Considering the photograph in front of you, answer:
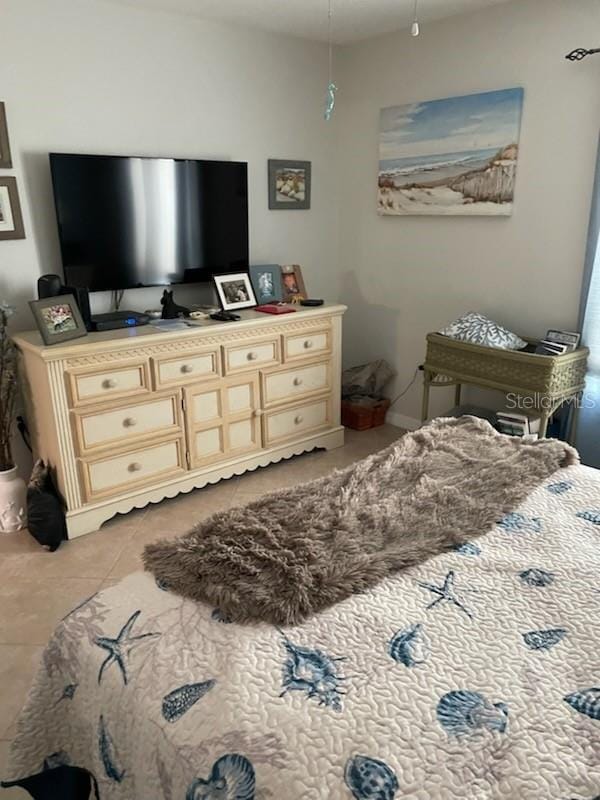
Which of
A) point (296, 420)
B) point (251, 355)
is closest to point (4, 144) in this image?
point (251, 355)

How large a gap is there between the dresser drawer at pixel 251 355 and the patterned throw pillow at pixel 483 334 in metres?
0.93

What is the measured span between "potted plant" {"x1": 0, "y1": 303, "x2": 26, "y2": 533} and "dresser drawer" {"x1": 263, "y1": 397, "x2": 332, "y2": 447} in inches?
51.1

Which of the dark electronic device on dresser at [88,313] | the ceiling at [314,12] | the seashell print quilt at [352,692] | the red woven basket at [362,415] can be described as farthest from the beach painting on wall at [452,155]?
the seashell print quilt at [352,692]

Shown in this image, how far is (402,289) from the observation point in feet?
13.4

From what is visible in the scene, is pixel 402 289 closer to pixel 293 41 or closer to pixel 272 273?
pixel 272 273

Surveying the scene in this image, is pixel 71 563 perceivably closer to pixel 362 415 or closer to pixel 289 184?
pixel 362 415

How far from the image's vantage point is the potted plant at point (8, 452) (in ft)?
9.52

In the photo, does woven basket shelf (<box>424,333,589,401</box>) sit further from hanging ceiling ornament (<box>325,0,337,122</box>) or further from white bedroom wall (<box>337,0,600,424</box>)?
hanging ceiling ornament (<box>325,0,337,122</box>)

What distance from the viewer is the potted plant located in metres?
2.90

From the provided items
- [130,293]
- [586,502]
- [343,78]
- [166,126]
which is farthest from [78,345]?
[343,78]

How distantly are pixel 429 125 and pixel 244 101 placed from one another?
42.7 inches

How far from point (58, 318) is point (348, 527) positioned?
1.84 metres

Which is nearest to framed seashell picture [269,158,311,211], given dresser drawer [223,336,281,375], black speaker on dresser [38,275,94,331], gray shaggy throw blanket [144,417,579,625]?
dresser drawer [223,336,281,375]

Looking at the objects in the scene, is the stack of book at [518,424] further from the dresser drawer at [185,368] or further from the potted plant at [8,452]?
the potted plant at [8,452]
